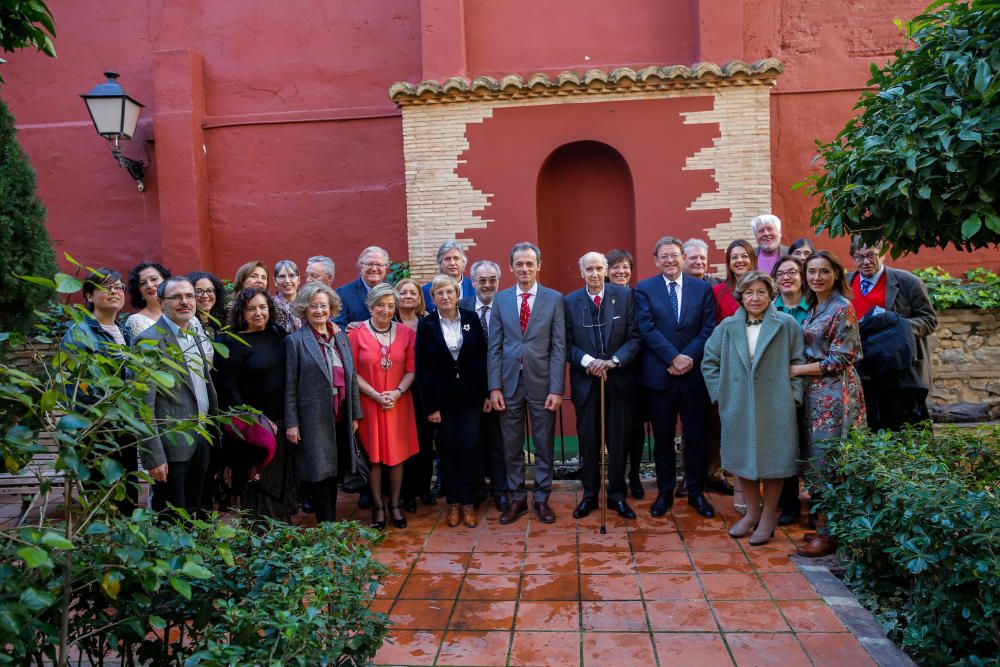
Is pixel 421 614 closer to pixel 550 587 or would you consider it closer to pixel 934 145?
pixel 550 587

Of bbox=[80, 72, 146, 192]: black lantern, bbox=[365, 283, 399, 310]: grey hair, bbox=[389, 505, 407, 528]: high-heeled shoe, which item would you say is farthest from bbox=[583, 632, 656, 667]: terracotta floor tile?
bbox=[80, 72, 146, 192]: black lantern

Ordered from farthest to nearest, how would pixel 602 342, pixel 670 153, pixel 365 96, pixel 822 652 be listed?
pixel 365 96, pixel 670 153, pixel 602 342, pixel 822 652

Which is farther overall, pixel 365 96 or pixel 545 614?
pixel 365 96

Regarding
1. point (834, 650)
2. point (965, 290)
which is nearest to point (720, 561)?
point (834, 650)

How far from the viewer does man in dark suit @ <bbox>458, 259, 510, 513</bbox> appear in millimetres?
5590

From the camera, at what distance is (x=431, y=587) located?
420 centimetres

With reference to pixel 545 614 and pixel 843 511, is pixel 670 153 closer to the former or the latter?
pixel 843 511

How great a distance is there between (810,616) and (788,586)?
14.8 inches

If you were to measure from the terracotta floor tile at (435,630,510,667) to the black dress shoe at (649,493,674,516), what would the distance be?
207cm

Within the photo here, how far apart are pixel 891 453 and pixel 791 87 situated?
6.18 metres

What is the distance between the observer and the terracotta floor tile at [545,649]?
10.9ft

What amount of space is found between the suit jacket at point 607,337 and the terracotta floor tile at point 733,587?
5.11 feet

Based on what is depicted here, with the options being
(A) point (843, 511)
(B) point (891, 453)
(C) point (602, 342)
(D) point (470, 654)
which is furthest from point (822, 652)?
(C) point (602, 342)

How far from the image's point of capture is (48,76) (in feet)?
31.2
